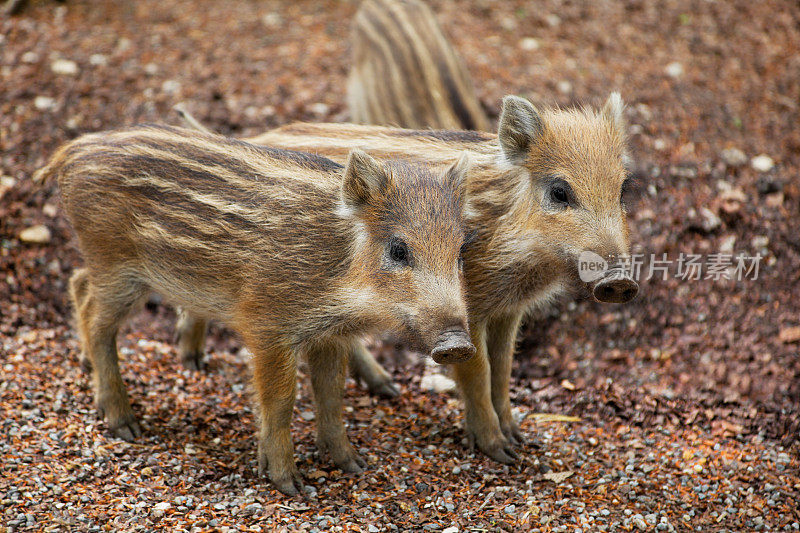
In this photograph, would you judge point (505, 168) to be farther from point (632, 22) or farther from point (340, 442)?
point (632, 22)

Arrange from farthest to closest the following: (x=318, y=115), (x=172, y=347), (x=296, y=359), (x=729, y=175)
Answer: (x=318, y=115), (x=729, y=175), (x=172, y=347), (x=296, y=359)

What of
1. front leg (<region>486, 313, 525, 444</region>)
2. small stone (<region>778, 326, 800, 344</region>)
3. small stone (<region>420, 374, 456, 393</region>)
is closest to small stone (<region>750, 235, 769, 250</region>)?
small stone (<region>778, 326, 800, 344</region>)

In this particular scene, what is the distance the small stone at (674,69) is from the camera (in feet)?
24.4

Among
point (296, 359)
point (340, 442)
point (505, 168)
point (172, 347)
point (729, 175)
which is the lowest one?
point (172, 347)

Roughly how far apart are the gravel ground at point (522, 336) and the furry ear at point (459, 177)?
1415mm

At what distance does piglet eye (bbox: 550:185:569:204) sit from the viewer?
4043 millimetres

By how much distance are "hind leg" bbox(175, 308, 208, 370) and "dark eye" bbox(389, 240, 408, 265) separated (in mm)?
1839

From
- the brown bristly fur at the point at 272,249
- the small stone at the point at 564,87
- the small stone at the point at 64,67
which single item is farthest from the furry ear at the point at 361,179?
the small stone at the point at 64,67

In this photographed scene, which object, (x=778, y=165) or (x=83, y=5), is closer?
(x=778, y=165)

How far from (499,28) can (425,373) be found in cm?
398

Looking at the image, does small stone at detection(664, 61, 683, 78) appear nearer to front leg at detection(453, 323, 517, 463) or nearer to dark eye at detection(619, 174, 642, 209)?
dark eye at detection(619, 174, 642, 209)

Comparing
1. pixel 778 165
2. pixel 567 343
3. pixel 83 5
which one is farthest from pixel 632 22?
pixel 83 5

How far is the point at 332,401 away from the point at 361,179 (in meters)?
1.18

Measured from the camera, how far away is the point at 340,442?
4324 millimetres
